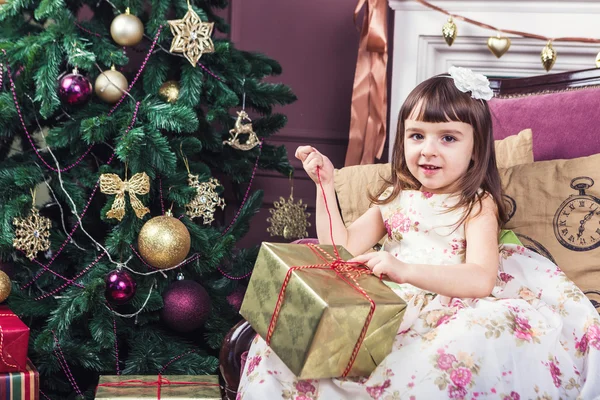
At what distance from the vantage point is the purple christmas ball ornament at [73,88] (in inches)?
76.8

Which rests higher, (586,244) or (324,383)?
(586,244)

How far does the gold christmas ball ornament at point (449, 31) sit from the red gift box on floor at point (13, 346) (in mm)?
1652

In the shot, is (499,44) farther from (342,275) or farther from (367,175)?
(342,275)

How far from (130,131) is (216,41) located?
0.43m

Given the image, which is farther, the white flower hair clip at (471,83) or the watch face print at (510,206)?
the watch face print at (510,206)

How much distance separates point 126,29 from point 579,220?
1329mm

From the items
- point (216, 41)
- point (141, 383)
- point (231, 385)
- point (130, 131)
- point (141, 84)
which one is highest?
point (216, 41)

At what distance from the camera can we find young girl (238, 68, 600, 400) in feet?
3.92

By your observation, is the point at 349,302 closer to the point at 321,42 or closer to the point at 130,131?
the point at 130,131

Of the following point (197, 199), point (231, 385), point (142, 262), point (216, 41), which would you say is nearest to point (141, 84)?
point (216, 41)

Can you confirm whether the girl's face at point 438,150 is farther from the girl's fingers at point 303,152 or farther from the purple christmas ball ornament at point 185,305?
the purple christmas ball ornament at point 185,305

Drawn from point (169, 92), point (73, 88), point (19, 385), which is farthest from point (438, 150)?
point (19, 385)

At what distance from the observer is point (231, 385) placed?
4.68 feet

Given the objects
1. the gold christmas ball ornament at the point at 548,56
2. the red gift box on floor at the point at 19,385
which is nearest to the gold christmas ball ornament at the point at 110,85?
the red gift box on floor at the point at 19,385
